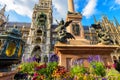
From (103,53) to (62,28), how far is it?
317 centimetres

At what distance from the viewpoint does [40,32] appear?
4475cm

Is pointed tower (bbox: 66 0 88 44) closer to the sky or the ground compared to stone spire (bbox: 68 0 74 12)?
closer to the ground

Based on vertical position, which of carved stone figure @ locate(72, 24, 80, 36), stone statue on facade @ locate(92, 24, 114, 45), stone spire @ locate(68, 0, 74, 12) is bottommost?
stone statue on facade @ locate(92, 24, 114, 45)

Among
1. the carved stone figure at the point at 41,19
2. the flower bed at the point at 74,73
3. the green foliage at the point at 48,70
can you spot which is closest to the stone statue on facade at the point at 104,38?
the flower bed at the point at 74,73

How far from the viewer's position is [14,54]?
3955 millimetres

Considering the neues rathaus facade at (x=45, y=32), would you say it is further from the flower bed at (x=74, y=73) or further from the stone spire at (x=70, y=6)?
the flower bed at (x=74, y=73)

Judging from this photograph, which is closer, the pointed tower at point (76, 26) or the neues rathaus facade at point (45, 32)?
the pointed tower at point (76, 26)

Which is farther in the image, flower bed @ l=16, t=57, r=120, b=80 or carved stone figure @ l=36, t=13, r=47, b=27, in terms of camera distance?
carved stone figure @ l=36, t=13, r=47, b=27

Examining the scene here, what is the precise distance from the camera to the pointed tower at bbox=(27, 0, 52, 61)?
40.9 metres

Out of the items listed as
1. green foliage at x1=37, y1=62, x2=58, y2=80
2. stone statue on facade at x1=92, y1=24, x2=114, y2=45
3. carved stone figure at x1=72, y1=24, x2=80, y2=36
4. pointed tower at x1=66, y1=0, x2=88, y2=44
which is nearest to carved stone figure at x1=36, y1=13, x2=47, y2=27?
pointed tower at x1=66, y1=0, x2=88, y2=44

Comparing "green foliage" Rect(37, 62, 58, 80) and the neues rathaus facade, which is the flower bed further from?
the neues rathaus facade

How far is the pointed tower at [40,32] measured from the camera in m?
40.9

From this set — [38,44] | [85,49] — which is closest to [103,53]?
[85,49]

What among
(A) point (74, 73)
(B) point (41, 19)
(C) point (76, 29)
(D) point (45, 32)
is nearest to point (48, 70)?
(A) point (74, 73)
